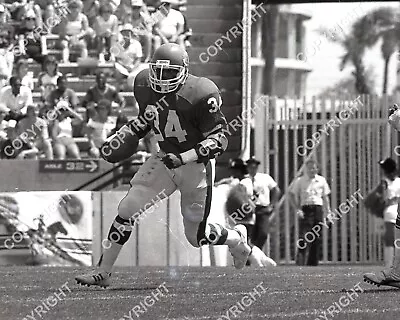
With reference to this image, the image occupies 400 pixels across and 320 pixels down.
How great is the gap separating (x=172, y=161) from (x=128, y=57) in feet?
26.9

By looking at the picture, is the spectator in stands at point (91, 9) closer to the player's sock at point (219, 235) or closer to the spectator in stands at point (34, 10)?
the spectator in stands at point (34, 10)

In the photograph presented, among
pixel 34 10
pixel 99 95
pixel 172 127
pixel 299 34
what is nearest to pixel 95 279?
pixel 172 127

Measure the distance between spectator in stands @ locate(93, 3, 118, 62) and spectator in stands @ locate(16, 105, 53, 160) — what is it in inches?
66.7

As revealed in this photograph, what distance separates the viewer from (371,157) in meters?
17.5

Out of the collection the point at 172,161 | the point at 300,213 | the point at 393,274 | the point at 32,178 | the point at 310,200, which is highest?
the point at 172,161

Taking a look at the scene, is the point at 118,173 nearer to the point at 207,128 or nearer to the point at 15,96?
the point at 15,96

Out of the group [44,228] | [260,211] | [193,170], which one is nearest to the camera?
[193,170]

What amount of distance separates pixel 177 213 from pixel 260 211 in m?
1.69

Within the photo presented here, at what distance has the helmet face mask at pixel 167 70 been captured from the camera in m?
8.86

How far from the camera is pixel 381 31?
41.1m

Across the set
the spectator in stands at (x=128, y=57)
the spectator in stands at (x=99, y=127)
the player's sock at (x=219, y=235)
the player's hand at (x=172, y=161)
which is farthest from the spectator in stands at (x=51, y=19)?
the player's hand at (x=172, y=161)

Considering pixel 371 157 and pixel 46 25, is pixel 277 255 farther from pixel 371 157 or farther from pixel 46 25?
pixel 46 25

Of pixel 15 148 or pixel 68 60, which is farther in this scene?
pixel 68 60

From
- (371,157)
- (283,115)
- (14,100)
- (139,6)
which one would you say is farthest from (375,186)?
(14,100)
